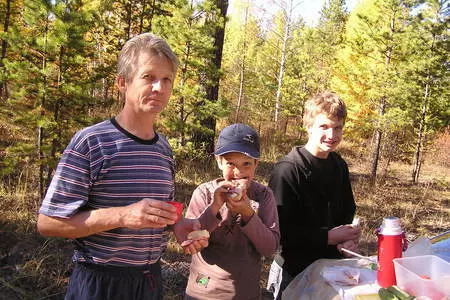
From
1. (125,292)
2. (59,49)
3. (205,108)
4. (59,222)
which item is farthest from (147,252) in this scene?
(205,108)

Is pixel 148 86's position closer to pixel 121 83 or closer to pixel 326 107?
pixel 121 83

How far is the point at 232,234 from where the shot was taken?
2043 mm

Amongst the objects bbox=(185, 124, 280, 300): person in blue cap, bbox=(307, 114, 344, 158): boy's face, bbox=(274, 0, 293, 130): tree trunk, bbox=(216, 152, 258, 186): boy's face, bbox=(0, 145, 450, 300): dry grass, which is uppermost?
bbox=(274, 0, 293, 130): tree trunk

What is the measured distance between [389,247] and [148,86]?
4.24ft

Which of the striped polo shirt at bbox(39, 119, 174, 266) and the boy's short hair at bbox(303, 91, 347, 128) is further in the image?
the boy's short hair at bbox(303, 91, 347, 128)

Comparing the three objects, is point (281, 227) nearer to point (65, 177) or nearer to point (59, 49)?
point (65, 177)

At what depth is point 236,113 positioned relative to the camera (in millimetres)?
20922

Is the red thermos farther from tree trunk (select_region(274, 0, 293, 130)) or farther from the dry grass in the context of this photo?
tree trunk (select_region(274, 0, 293, 130))

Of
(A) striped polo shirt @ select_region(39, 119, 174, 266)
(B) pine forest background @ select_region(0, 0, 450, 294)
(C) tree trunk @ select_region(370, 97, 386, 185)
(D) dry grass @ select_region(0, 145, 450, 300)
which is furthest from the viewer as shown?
(C) tree trunk @ select_region(370, 97, 386, 185)

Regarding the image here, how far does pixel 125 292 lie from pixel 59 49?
4731 millimetres

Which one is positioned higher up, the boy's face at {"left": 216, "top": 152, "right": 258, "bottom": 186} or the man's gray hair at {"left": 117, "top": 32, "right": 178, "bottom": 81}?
the man's gray hair at {"left": 117, "top": 32, "right": 178, "bottom": 81}

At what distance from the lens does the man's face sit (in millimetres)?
1620

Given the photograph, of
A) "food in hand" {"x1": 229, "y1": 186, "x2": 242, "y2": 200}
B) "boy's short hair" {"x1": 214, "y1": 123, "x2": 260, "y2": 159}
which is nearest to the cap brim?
"boy's short hair" {"x1": 214, "y1": 123, "x2": 260, "y2": 159}

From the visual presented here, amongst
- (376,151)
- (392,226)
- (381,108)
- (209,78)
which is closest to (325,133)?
(392,226)
